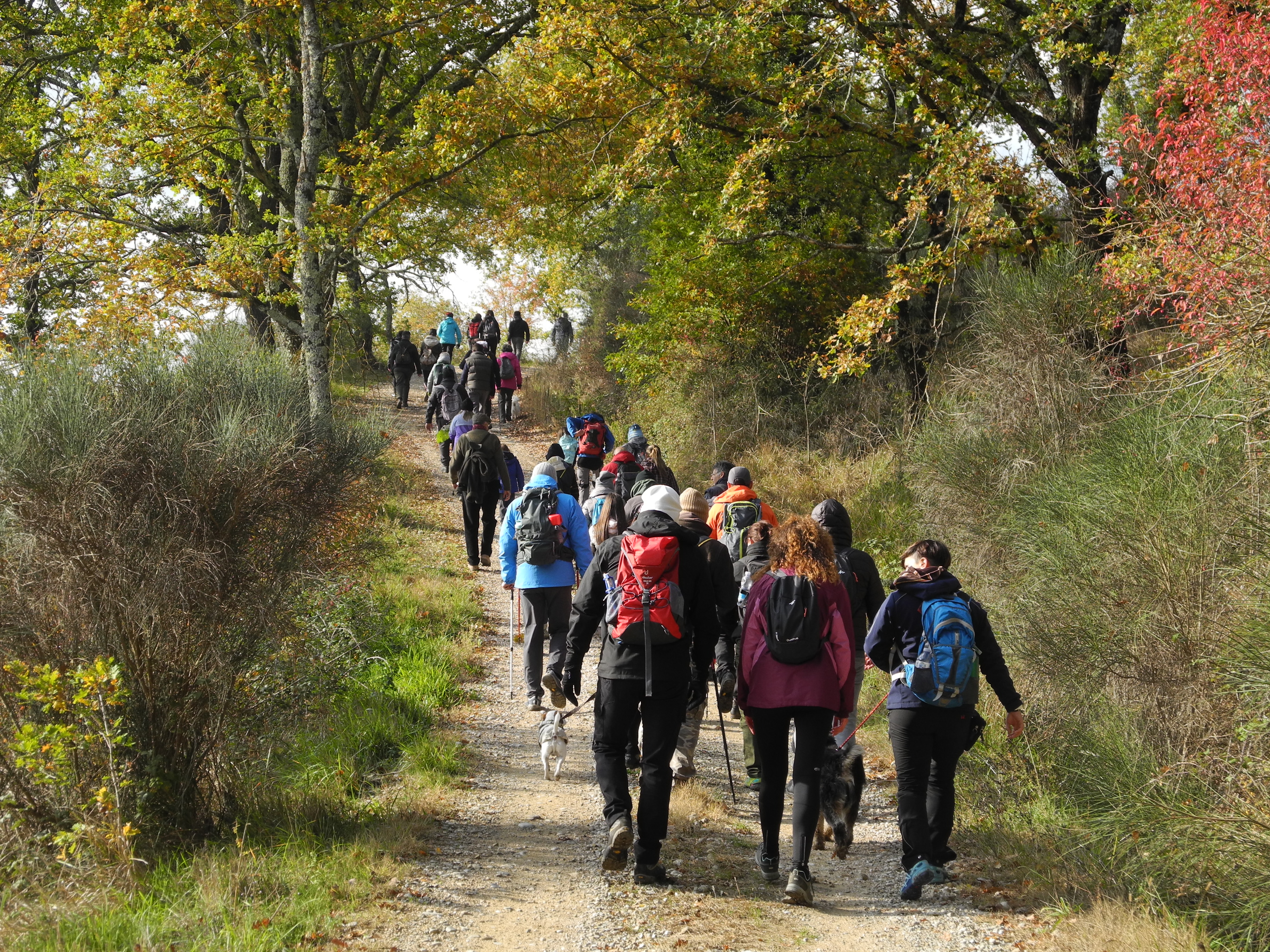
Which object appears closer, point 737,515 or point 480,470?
point 737,515

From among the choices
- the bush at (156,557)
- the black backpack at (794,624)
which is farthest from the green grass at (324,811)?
the black backpack at (794,624)

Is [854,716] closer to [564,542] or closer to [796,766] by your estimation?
[796,766]

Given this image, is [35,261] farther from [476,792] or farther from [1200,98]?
[1200,98]

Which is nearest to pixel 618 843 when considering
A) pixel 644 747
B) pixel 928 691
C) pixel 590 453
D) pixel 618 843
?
pixel 618 843

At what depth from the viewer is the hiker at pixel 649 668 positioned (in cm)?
522

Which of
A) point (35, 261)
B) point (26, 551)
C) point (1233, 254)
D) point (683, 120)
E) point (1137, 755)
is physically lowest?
point (1137, 755)

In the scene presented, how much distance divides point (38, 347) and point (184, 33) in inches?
410

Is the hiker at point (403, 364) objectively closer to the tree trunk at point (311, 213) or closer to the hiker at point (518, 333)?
the hiker at point (518, 333)

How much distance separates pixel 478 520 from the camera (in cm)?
1277

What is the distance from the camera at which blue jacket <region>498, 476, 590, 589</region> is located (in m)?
7.88

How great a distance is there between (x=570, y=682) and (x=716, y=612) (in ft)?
3.22

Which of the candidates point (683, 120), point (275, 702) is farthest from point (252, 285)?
point (275, 702)

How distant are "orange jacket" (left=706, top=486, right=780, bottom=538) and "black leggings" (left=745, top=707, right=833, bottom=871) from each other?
2642 mm

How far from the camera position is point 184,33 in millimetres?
16312
